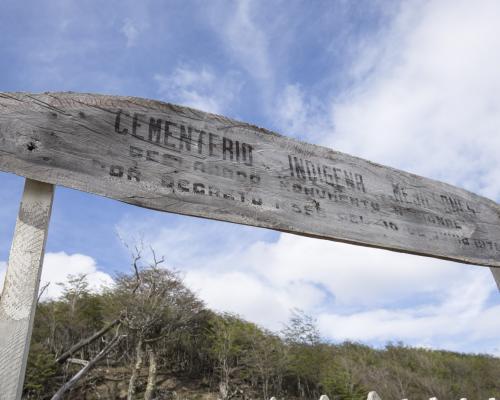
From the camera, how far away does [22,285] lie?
52.6 inches

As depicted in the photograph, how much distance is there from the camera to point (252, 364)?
2239 cm

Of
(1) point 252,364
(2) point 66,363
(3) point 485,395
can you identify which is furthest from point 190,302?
(3) point 485,395

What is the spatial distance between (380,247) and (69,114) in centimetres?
166

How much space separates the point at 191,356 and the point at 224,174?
2529 centimetres

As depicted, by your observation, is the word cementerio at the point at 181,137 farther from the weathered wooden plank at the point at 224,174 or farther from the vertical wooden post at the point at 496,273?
the vertical wooden post at the point at 496,273

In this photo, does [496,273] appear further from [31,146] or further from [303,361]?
[303,361]

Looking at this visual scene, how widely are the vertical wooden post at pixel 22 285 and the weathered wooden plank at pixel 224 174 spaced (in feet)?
0.35

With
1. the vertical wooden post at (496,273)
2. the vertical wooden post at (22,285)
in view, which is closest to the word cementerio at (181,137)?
the vertical wooden post at (22,285)

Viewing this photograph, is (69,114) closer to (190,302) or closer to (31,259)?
(31,259)

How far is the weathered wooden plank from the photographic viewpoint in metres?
1.54

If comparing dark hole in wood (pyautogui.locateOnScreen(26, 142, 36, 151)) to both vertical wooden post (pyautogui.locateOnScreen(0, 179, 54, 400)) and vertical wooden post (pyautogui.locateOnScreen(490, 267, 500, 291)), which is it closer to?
vertical wooden post (pyautogui.locateOnScreen(0, 179, 54, 400))

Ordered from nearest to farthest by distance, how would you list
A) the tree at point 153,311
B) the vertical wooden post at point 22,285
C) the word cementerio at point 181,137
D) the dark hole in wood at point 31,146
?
the vertical wooden post at point 22,285, the dark hole in wood at point 31,146, the word cementerio at point 181,137, the tree at point 153,311

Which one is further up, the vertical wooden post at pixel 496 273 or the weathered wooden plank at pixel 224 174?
the weathered wooden plank at pixel 224 174

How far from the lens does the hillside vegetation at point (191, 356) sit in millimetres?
19906
